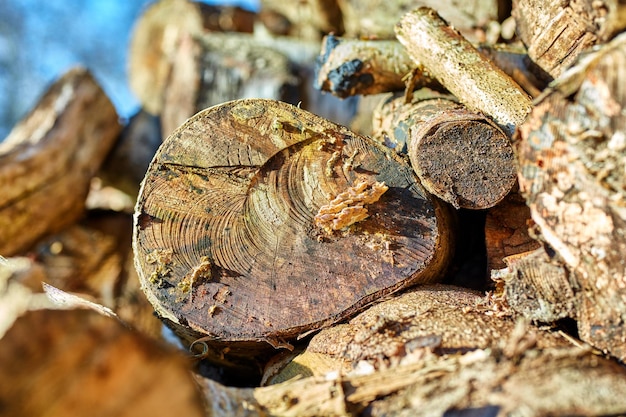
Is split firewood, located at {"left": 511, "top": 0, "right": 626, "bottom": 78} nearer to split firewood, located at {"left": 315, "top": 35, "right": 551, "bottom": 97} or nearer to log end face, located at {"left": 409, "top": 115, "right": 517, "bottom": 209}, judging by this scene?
split firewood, located at {"left": 315, "top": 35, "right": 551, "bottom": 97}

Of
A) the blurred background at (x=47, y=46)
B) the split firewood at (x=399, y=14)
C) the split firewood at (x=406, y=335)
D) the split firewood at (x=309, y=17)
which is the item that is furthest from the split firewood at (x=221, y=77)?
the blurred background at (x=47, y=46)

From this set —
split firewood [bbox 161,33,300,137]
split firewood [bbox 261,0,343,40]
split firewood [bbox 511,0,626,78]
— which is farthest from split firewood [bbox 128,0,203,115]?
split firewood [bbox 511,0,626,78]

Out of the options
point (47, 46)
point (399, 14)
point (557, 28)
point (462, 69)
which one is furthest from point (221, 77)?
point (47, 46)

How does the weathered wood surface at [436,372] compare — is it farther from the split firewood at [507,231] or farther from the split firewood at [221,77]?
the split firewood at [221,77]

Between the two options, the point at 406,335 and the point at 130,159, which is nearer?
the point at 406,335

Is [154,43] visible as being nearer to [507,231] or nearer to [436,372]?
[507,231]

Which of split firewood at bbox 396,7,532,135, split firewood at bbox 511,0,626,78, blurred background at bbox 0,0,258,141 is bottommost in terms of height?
blurred background at bbox 0,0,258,141
